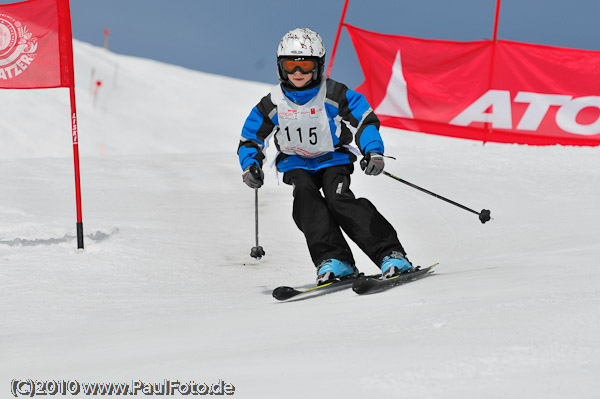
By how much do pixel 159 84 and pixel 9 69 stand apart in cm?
3014

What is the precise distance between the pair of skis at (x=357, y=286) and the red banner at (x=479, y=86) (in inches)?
285

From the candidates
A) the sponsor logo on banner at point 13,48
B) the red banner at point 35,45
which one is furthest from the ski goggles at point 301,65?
the sponsor logo on banner at point 13,48

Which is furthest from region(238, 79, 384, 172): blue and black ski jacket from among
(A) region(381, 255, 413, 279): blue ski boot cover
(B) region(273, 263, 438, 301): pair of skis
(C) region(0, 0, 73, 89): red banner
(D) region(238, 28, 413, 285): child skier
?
(C) region(0, 0, 73, 89): red banner

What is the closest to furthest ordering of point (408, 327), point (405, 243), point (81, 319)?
point (408, 327) → point (81, 319) → point (405, 243)

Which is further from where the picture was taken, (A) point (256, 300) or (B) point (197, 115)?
(B) point (197, 115)

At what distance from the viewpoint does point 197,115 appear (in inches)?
1255

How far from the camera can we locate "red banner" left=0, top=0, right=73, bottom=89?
618cm

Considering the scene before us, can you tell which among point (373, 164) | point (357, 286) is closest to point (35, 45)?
point (373, 164)

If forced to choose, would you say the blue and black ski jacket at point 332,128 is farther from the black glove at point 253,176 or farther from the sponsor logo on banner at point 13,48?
the sponsor logo on banner at point 13,48

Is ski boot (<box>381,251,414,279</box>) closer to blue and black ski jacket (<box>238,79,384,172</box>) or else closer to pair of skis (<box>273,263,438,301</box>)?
pair of skis (<box>273,263,438,301</box>)

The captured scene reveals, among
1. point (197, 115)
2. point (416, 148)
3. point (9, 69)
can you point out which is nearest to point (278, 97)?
point (9, 69)

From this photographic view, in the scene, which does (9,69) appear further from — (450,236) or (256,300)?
(450,236)

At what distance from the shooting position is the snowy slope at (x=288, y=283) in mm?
2201

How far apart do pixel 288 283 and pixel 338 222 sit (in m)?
1.02
